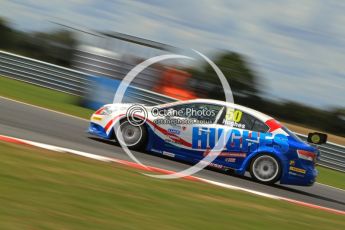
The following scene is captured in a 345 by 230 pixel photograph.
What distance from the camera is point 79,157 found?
9102 millimetres

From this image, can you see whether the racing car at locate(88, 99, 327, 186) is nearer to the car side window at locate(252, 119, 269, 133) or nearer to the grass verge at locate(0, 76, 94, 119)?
the car side window at locate(252, 119, 269, 133)

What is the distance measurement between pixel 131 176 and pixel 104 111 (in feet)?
13.0

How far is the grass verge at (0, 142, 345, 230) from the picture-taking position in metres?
5.44

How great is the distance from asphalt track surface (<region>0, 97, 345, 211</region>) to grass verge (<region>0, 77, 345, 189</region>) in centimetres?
296

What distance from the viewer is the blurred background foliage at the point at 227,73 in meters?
32.5

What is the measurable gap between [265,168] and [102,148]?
9.81ft

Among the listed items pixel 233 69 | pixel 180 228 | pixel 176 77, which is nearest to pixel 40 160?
pixel 180 228

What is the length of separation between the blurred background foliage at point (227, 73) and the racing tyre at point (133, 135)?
1769cm

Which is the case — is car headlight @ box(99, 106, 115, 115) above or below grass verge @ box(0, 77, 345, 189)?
above

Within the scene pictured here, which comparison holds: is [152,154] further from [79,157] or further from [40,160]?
[40,160]

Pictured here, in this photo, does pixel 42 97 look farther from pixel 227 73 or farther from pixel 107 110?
pixel 227 73

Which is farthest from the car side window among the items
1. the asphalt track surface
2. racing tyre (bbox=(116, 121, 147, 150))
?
racing tyre (bbox=(116, 121, 147, 150))
